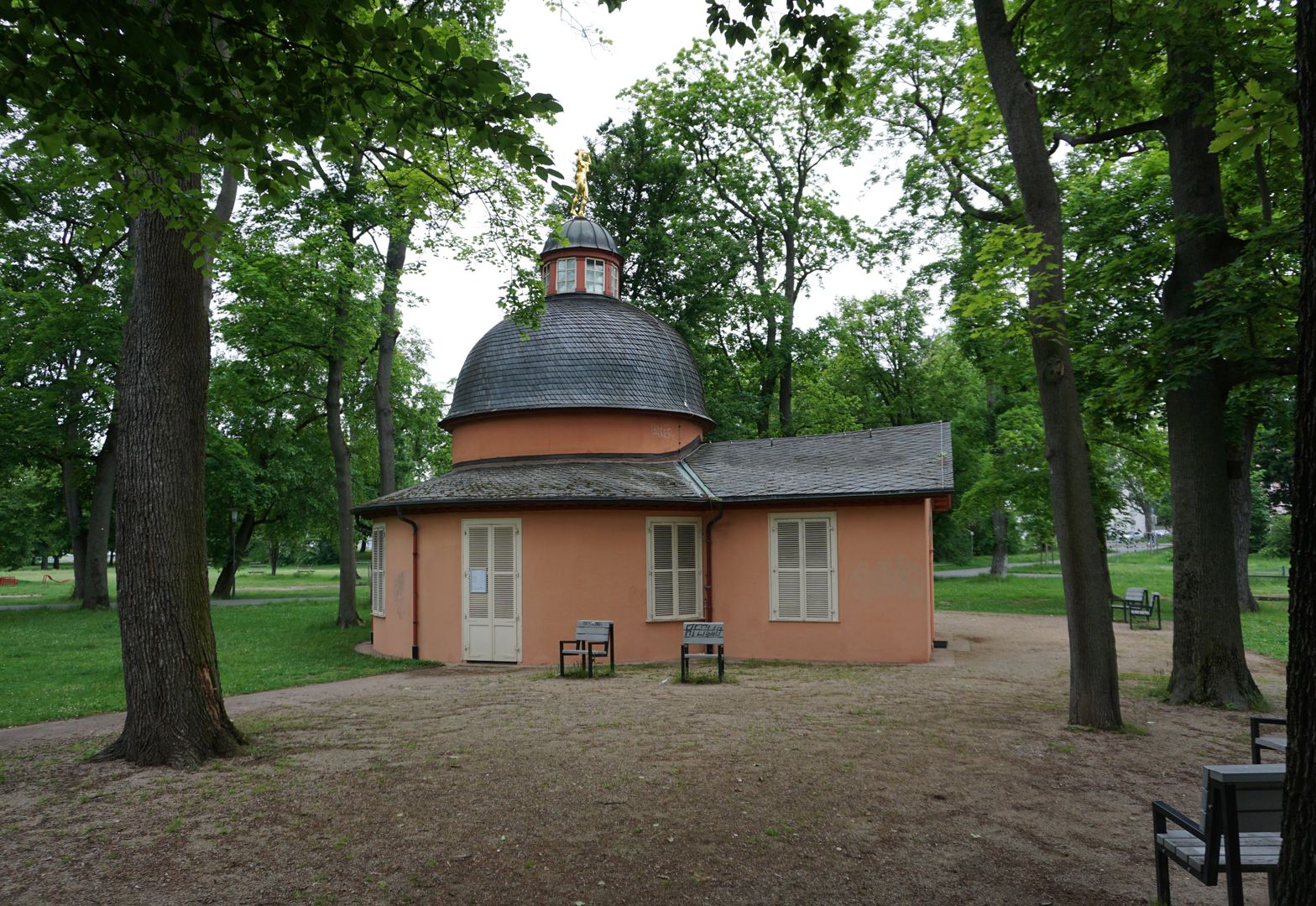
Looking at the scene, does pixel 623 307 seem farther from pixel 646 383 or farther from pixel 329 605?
pixel 329 605

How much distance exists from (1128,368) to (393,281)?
17671 millimetres

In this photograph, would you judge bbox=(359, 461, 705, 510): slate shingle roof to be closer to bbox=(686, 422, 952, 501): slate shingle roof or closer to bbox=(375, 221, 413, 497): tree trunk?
bbox=(686, 422, 952, 501): slate shingle roof

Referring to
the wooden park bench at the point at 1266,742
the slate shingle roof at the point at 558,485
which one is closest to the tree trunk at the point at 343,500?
the slate shingle roof at the point at 558,485

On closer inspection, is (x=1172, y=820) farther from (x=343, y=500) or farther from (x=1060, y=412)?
(x=343, y=500)

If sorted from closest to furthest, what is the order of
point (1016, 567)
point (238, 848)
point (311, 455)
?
1. point (238, 848)
2. point (311, 455)
3. point (1016, 567)

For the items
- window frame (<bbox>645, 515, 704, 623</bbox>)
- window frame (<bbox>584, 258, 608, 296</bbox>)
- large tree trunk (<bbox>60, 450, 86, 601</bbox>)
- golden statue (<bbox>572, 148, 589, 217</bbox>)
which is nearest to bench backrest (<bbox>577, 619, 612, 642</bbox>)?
window frame (<bbox>645, 515, 704, 623</bbox>)

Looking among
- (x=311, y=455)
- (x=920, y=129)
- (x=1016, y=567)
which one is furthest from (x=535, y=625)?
(x=1016, y=567)

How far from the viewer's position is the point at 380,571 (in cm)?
1695

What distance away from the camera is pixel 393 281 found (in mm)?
21641

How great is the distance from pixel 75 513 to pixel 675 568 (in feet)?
75.6

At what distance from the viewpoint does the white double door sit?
47.9 feet

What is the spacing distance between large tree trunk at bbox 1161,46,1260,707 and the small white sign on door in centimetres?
1054

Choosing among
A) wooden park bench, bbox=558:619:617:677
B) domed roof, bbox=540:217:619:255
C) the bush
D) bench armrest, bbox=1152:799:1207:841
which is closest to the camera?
bench armrest, bbox=1152:799:1207:841

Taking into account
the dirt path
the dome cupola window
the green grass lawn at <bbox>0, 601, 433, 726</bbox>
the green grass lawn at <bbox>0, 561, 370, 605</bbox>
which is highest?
the dome cupola window
